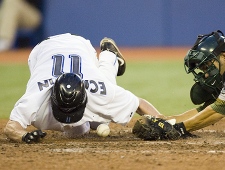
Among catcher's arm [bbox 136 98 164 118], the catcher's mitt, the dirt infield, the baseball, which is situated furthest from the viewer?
catcher's arm [bbox 136 98 164 118]

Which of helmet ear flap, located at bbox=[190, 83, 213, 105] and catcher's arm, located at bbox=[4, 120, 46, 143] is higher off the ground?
helmet ear flap, located at bbox=[190, 83, 213, 105]

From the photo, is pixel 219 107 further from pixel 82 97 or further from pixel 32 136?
pixel 32 136

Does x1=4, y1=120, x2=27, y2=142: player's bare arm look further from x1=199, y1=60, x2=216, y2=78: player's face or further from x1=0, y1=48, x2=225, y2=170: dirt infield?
x1=199, y1=60, x2=216, y2=78: player's face

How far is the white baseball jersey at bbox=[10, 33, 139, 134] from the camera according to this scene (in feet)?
20.0

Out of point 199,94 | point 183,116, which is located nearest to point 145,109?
point 183,116

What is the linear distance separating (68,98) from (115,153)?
2.20ft

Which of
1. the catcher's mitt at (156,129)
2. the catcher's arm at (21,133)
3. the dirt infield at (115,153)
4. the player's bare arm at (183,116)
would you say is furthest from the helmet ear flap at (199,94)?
the catcher's arm at (21,133)

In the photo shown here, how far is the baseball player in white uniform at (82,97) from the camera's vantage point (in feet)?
20.0

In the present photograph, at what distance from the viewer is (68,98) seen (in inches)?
232

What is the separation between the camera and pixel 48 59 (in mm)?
6672

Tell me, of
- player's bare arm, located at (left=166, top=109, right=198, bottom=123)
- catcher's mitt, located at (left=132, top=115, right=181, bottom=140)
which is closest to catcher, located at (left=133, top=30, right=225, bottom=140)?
catcher's mitt, located at (left=132, top=115, right=181, bottom=140)

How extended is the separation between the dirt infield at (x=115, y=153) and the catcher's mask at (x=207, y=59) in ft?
1.91

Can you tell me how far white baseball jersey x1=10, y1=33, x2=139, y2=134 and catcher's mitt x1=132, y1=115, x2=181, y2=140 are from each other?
185 millimetres

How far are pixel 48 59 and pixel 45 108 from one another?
706mm
